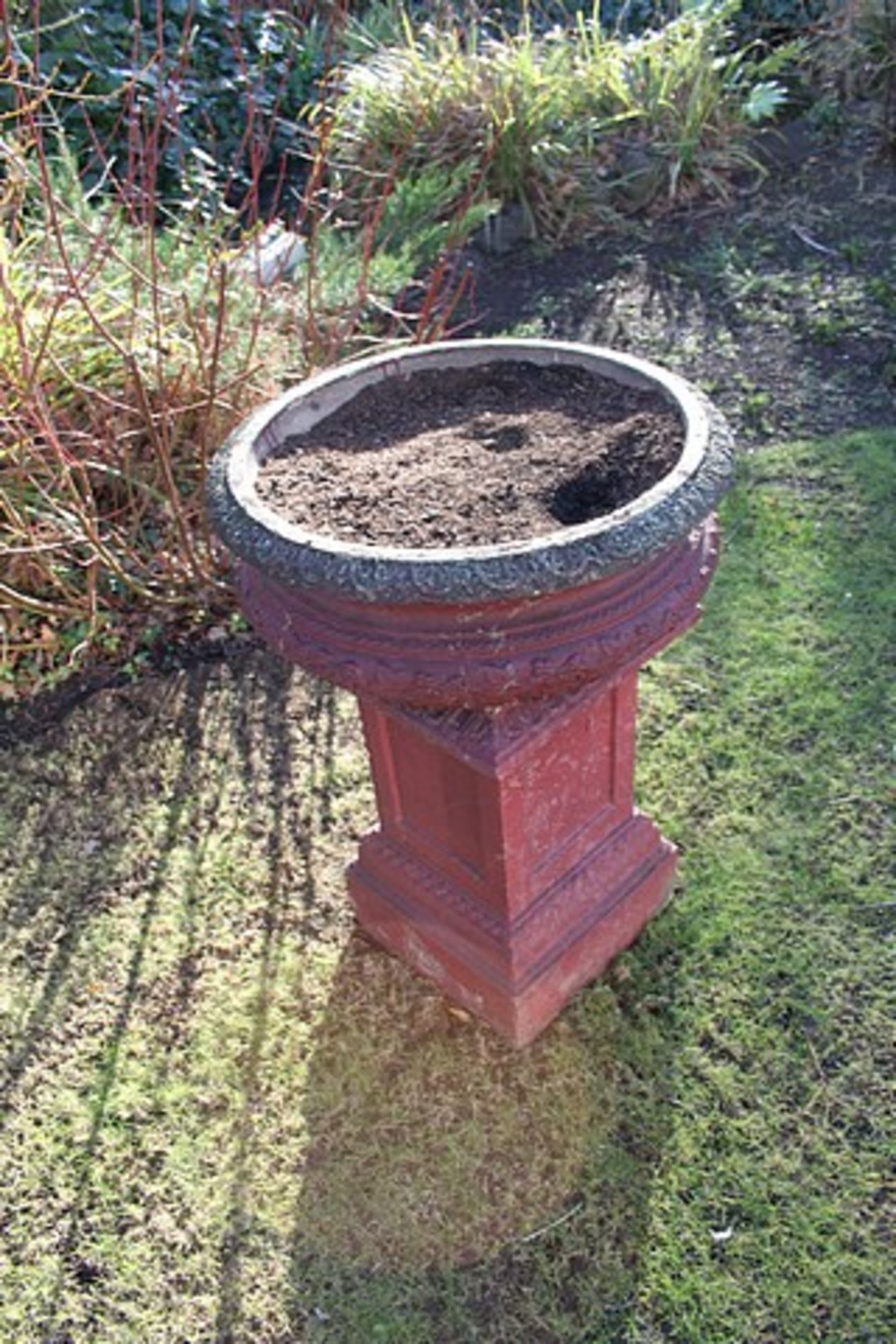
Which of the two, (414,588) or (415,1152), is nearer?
(414,588)

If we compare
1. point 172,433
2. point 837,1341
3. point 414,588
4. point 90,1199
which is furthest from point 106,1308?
point 172,433

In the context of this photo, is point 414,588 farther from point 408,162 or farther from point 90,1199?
point 408,162

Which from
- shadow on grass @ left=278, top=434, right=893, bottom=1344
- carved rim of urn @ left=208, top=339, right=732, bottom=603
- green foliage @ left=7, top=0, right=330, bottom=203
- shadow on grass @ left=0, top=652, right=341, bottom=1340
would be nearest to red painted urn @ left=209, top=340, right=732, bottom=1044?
carved rim of urn @ left=208, top=339, right=732, bottom=603

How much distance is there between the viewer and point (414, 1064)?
2.23 m

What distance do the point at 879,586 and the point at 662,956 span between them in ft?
4.48

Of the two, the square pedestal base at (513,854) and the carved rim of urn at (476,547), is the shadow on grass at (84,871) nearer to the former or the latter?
the square pedestal base at (513,854)

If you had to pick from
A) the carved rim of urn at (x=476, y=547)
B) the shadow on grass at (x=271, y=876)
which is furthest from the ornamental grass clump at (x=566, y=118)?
the carved rim of urn at (x=476, y=547)

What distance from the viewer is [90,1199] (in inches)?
81.7

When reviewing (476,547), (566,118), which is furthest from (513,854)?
(566,118)

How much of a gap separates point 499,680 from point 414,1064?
0.96 metres

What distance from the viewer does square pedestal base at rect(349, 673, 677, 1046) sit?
196 centimetres

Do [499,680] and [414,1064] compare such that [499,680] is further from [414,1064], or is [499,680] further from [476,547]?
[414,1064]

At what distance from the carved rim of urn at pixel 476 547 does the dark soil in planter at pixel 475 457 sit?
5cm

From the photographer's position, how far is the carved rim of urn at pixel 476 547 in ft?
5.05
